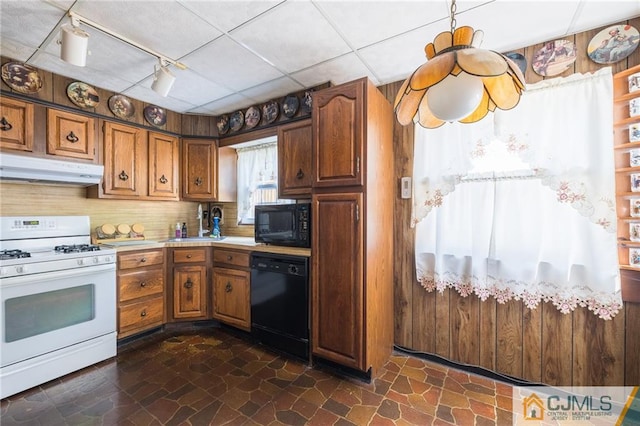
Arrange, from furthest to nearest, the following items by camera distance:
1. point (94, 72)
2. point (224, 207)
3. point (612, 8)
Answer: point (224, 207) → point (94, 72) → point (612, 8)

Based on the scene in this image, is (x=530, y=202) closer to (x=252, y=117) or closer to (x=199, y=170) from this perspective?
(x=252, y=117)

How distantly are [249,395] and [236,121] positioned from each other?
107 inches

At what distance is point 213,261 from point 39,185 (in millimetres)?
1651

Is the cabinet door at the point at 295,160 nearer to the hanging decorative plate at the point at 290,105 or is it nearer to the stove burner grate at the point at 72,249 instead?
the hanging decorative plate at the point at 290,105

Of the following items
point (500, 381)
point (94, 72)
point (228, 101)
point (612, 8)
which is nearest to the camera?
point (612, 8)

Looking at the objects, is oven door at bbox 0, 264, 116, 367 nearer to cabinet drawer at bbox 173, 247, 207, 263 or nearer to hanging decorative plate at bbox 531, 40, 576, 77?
cabinet drawer at bbox 173, 247, 207, 263

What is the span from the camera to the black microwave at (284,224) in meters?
2.32

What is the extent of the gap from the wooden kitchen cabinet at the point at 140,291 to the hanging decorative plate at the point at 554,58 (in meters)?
3.61

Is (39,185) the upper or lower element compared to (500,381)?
upper

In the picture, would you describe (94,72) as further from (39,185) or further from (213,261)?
(213,261)

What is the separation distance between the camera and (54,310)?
204 centimetres

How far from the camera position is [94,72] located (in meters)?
2.35

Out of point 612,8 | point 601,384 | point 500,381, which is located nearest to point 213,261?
point 500,381

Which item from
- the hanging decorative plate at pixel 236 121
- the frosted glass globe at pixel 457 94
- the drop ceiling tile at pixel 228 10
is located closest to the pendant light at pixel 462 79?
the frosted glass globe at pixel 457 94
